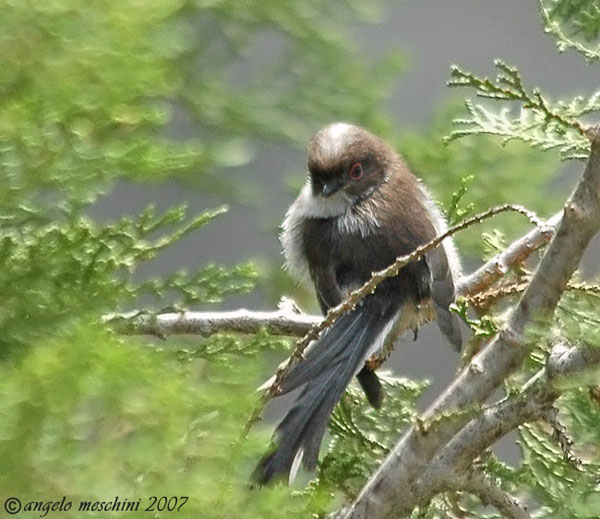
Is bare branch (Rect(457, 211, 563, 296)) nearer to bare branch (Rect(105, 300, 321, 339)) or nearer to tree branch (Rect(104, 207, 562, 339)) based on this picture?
tree branch (Rect(104, 207, 562, 339))

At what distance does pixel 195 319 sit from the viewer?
1704 millimetres

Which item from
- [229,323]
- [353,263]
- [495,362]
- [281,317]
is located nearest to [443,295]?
[353,263]

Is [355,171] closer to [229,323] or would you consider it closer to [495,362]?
[229,323]

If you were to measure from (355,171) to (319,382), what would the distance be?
2.79ft

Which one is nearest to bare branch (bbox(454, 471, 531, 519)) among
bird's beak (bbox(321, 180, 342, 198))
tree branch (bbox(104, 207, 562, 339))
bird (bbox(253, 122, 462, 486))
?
bird (bbox(253, 122, 462, 486))

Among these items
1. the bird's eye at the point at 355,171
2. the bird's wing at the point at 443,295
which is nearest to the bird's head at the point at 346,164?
the bird's eye at the point at 355,171

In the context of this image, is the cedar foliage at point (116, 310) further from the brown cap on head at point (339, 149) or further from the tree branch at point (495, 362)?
the brown cap on head at point (339, 149)

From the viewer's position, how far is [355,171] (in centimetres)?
232

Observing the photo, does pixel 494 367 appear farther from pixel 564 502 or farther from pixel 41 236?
pixel 41 236

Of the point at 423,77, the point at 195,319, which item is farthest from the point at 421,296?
the point at 423,77

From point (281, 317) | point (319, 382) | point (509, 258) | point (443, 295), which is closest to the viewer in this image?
point (319, 382)

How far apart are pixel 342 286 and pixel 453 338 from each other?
0.26m

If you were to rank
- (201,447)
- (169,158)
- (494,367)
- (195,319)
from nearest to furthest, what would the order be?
(201,447) → (169,158) → (494,367) → (195,319)

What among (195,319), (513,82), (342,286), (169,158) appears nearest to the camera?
(169,158)
